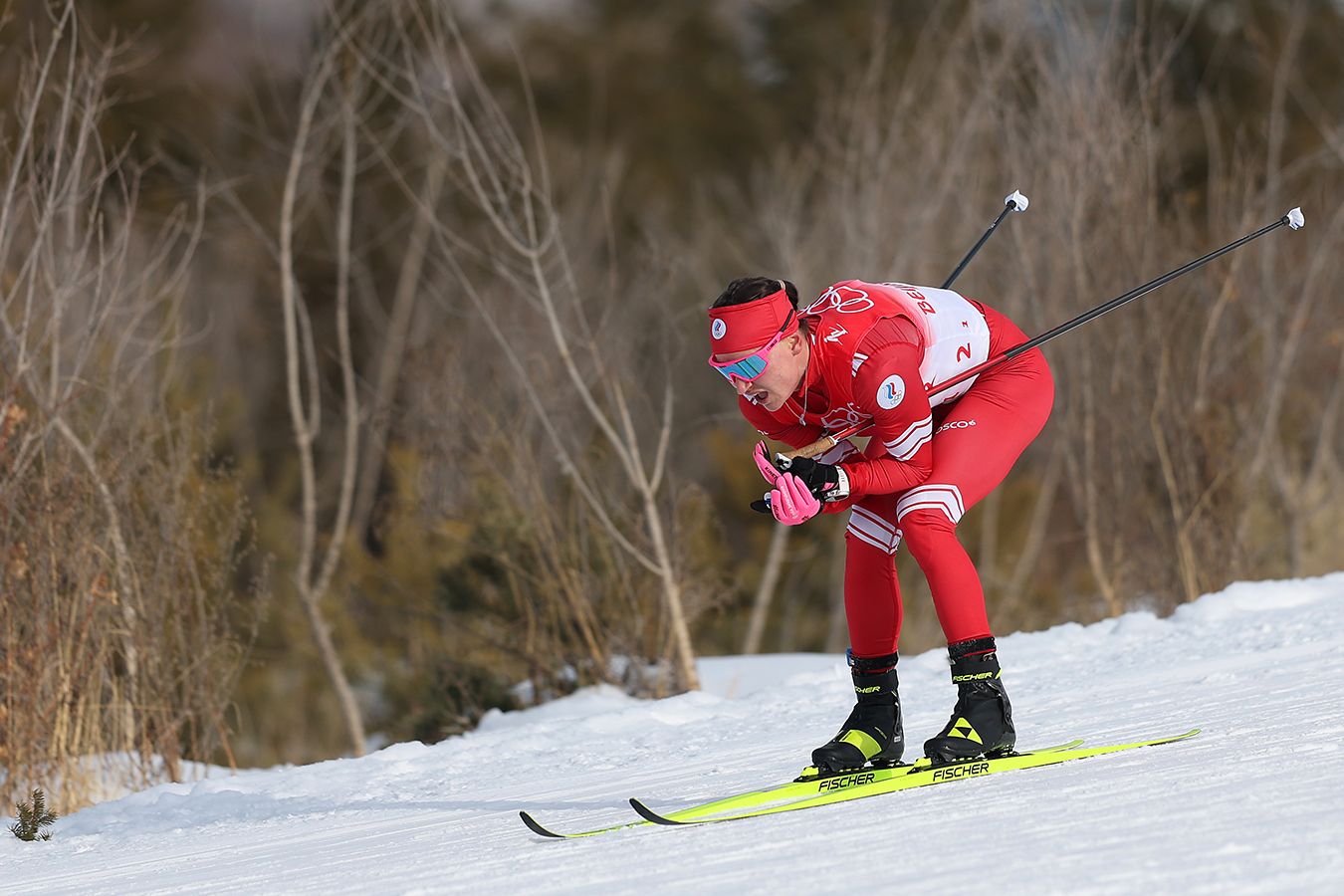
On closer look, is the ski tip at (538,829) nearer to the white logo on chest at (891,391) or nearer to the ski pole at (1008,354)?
the ski pole at (1008,354)

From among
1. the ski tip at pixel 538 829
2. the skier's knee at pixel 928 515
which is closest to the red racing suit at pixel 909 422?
the skier's knee at pixel 928 515

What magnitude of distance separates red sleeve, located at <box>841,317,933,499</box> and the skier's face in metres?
0.15

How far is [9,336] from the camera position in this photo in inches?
230

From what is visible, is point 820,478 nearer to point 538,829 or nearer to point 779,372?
point 779,372

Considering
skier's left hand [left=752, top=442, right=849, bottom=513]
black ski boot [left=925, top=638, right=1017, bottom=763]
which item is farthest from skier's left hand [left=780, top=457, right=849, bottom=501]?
black ski boot [left=925, top=638, right=1017, bottom=763]

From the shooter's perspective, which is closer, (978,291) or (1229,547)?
(1229,547)

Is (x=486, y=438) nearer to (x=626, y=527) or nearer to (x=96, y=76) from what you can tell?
(x=626, y=527)

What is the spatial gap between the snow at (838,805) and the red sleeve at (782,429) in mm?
935

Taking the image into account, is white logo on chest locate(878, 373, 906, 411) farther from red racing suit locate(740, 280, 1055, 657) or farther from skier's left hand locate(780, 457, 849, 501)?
skier's left hand locate(780, 457, 849, 501)

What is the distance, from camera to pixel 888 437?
3.91 meters

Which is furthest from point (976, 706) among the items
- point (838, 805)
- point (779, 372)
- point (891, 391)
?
point (779, 372)

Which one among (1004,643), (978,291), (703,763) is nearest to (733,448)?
(978,291)

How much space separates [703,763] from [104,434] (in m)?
2.96

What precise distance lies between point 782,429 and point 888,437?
35cm
